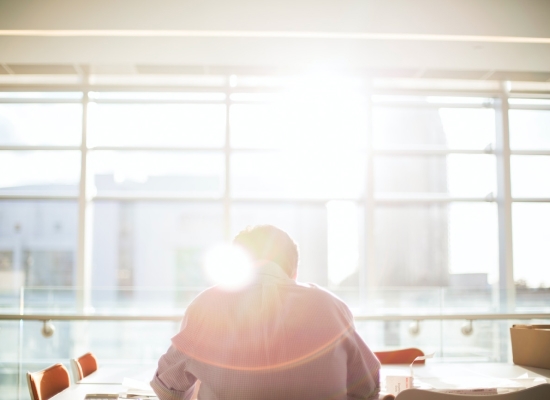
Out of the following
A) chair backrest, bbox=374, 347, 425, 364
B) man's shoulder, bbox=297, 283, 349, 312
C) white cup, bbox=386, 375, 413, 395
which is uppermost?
man's shoulder, bbox=297, 283, 349, 312

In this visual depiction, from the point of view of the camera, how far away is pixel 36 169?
7375mm

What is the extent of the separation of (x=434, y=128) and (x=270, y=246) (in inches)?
239

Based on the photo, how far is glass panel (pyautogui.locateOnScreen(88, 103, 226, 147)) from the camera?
24.3 ft

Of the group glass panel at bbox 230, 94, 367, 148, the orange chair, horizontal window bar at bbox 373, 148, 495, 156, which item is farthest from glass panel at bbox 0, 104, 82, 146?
the orange chair

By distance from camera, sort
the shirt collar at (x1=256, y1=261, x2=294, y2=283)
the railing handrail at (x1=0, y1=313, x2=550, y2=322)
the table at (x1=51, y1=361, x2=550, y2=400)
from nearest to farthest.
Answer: the shirt collar at (x1=256, y1=261, x2=294, y2=283)
the table at (x1=51, y1=361, x2=550, y2=400)
the railing handrail at (x1=0, y1=313, x2=550, y2=322)

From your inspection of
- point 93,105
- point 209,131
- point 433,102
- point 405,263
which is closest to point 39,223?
point 93,105

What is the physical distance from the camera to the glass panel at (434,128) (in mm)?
7629

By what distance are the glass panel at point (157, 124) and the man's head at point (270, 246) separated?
534 centimetres

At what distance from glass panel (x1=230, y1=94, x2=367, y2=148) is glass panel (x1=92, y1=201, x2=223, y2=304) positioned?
101cm

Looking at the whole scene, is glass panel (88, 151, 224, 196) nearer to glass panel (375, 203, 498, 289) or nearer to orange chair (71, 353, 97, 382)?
glass panel (375, 203, 498, 289)

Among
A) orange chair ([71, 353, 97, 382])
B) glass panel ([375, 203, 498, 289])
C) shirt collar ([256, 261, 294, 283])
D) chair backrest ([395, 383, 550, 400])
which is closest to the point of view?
chair backrest ([395, 383, 550, 400])

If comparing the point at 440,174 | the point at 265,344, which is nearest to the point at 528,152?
the point at 440,174

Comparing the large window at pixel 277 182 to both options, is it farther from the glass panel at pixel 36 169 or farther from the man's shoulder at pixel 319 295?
the man's shoulder at pixel 319 295

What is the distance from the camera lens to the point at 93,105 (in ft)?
24.4
